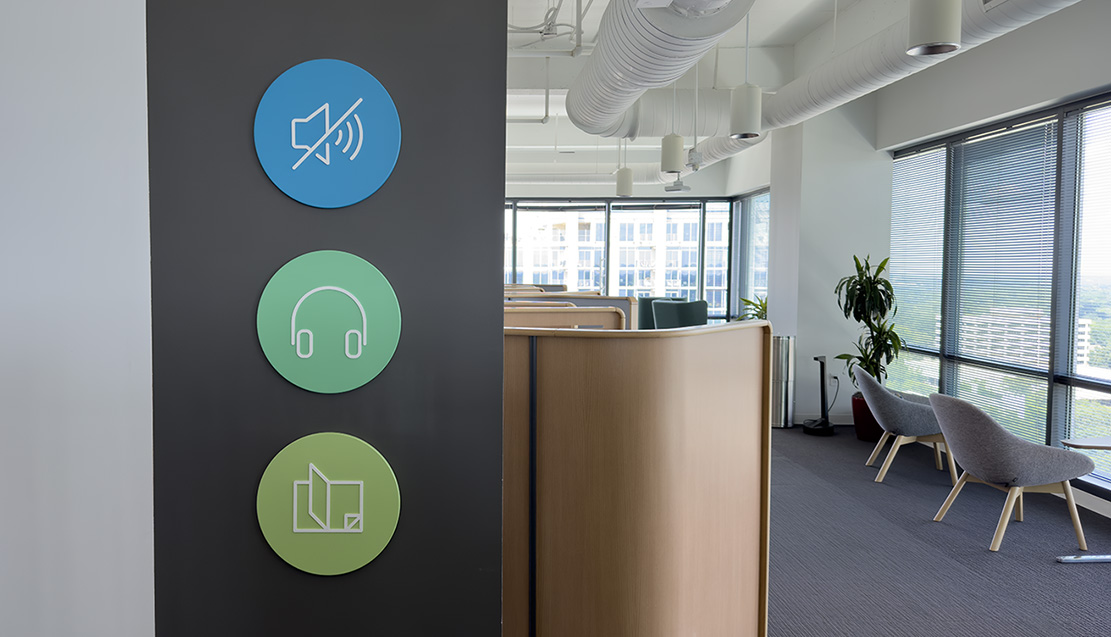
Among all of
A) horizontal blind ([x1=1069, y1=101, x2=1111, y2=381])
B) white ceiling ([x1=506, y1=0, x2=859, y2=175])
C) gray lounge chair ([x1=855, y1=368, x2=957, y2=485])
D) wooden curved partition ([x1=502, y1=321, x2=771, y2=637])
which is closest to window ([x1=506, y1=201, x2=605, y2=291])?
white ceiling ([x1=506, y1=0, x2=859, y2=175])

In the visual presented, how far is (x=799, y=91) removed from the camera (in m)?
5.09

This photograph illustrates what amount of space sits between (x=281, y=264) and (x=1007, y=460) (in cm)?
366

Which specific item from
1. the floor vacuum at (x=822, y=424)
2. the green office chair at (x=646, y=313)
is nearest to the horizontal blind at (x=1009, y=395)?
the floor vacuum at (x=822, y=424)

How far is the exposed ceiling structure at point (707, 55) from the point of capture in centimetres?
328

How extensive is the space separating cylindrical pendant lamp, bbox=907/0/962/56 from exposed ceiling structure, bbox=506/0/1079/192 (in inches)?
0.9

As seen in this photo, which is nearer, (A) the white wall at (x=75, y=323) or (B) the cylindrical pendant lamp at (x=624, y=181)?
(A) the white wall at (x=75, y=323)

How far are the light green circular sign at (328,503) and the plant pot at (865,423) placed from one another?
5.75 m

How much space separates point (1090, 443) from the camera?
3.85 metres

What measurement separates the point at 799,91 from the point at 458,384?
14.4 feet

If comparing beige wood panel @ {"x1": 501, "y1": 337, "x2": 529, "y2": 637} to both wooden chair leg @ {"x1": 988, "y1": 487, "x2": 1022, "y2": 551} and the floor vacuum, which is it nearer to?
wooden chair leg @ {"x1": 988, "y1": 487, "x2": 1022, "y2": 551}

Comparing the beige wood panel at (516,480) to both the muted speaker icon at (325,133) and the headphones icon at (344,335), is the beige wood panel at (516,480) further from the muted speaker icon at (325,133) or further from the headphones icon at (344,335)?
the muted speaker icon at (325,133)

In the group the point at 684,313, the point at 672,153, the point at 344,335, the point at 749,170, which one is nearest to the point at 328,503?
the point at 344,335

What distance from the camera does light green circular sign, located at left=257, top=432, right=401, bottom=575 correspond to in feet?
5.14

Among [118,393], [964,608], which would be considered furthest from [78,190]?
[964,608]
